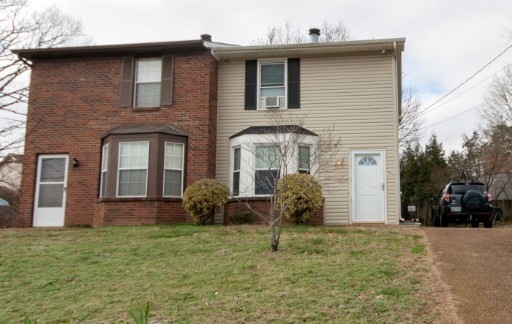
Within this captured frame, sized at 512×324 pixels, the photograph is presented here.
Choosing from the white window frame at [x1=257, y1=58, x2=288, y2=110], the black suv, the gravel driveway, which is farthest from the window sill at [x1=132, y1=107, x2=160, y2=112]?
the black suv

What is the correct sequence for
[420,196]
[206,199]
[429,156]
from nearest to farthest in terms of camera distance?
1. [206,199]
2. [420,196]
3. [429,156]

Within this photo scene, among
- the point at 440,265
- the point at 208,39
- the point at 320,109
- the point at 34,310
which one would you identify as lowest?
the point at 34,310

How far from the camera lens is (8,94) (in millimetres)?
16438

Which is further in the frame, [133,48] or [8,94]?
[8,94]

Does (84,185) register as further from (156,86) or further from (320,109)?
(320,109)

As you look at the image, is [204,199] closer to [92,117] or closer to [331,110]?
[331,110]

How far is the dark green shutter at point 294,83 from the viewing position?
602 inches

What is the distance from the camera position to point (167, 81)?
15.3 m

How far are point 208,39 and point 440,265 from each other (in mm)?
11964

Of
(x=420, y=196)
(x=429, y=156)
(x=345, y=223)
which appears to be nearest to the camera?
(x=345, y=223)

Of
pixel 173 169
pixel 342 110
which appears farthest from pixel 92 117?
pixel 342 110

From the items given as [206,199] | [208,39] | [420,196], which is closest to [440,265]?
[206,199]

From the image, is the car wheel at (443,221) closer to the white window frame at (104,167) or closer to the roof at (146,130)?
the roof at (146,130)

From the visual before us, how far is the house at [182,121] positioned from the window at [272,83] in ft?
0.11
